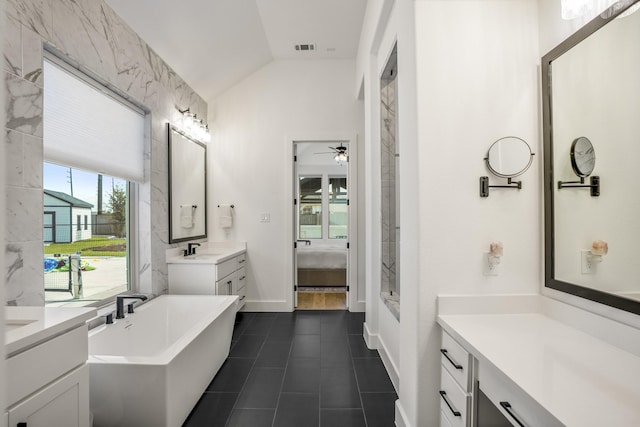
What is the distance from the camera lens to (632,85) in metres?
1.04

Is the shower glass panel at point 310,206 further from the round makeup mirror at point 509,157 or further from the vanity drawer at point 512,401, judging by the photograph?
the vanity drawer at point 512,401

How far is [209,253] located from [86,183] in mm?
1622

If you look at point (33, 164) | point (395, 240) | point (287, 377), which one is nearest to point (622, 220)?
point (395, 240)

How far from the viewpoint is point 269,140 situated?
388 cm

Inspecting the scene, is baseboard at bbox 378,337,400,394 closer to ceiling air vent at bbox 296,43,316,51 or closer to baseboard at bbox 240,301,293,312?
baseboard at bbox 240,301,293,312

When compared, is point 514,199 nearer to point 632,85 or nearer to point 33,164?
point 632,85

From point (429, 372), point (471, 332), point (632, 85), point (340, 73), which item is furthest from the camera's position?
point (340, 73)

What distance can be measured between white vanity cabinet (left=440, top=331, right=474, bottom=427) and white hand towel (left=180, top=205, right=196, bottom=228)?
2.85 m

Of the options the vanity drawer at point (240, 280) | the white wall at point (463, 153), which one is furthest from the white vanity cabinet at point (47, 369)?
the vanity drawer at point (240, 280)

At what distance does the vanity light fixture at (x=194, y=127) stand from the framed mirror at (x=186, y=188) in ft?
0.23

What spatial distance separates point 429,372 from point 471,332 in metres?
0.34

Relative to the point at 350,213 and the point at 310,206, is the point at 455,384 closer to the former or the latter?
the point at 350,213

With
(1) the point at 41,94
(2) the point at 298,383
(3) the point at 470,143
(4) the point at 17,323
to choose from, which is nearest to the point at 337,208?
(2) the point at 298,383

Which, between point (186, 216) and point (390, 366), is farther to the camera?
point (186, 216)
